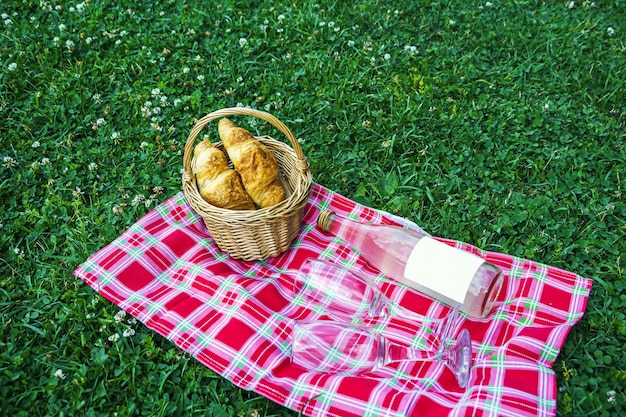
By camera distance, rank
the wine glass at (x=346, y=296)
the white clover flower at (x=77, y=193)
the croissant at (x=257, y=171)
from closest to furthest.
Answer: the wine glass at (x=346, y=296)
the croissant at (x=257, y=171)
the white clover flower at (x=77, y=193)

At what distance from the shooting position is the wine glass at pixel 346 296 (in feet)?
6.28

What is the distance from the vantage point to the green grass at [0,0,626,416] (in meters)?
1.83

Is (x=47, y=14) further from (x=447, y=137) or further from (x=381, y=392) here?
(x=381, y=392)

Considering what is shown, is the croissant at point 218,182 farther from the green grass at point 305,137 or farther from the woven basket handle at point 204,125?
the green grass at point 305,137

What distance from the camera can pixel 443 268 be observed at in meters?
Answer: 1.81

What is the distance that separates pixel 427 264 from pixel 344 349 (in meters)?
0.41

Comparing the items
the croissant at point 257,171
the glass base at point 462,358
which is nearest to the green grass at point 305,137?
the glass base at point 462,358

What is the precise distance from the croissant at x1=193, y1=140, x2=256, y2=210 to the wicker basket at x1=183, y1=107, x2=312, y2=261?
37 millimetres

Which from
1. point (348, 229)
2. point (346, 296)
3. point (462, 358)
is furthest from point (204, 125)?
point (462, 358)

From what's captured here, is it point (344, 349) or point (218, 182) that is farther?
point (218, 182)

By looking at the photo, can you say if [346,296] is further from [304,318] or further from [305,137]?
[305,137]

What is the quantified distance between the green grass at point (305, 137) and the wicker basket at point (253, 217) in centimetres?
44

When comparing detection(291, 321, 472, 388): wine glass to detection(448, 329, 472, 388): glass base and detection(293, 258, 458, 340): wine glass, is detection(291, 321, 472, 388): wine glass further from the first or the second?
detection(293, 258, 458, 340): wine glass

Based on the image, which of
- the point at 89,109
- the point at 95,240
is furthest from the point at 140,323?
the point at 89,109
